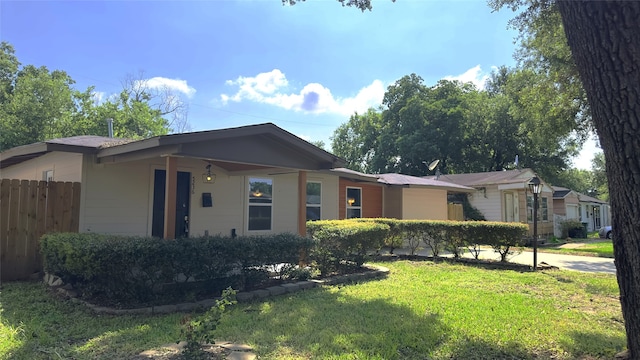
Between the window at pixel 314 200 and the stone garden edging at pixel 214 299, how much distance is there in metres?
4.40

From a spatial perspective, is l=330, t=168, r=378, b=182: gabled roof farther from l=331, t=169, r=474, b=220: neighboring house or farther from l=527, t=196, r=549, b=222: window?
l=527, t=196, r=549, b=222: window

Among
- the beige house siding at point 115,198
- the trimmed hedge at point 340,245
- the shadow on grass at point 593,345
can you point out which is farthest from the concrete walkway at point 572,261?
the beige house siding at point 115,198

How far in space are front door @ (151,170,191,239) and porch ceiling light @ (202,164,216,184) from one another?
35cm

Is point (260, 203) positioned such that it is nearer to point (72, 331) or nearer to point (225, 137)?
point (225, 137)

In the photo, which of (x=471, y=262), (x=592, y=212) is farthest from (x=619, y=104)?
(x=592, y=212)

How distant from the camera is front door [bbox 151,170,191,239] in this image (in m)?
8.89

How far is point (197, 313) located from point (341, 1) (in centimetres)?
634

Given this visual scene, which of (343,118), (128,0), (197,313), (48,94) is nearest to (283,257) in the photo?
(197,313)

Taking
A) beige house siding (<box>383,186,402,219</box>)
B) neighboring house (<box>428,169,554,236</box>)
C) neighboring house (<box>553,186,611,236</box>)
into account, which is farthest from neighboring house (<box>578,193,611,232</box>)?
beige house siding (<box>383,186,402,219</box>)

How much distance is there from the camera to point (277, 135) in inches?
309

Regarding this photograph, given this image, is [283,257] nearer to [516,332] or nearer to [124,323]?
[124,323]

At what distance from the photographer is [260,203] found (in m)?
10.9

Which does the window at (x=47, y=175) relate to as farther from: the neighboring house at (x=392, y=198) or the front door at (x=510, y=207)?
the front door at (x=510, y=207)

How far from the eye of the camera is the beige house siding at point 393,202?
15.9 meters
